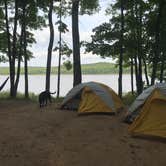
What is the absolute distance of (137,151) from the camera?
860cm

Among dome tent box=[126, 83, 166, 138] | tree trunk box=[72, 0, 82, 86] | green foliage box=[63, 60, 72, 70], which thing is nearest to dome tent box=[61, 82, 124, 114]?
dome tent box=[126, 83, 166, 138]

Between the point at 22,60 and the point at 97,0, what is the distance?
22.3 feet

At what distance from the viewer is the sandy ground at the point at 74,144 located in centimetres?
780

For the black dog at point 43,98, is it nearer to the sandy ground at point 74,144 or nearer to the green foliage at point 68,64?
the sandy ground at point 74,144

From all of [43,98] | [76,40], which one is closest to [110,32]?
[76,40]

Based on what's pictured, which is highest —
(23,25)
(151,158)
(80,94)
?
(23,25)

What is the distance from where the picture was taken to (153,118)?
1002 centimetres

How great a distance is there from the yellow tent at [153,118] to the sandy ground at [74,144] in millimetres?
315

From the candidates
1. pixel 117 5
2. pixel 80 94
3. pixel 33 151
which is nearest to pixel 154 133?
pixel 33 151

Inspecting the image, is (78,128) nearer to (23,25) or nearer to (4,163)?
(4,163)

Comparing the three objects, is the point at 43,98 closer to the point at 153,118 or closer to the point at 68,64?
the point at 153,118

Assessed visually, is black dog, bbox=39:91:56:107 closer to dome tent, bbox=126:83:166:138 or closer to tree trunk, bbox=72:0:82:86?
tree trunk, bbox=72:0:82:86

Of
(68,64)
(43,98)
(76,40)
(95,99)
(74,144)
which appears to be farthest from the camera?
(68,64)

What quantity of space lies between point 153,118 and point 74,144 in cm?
237
